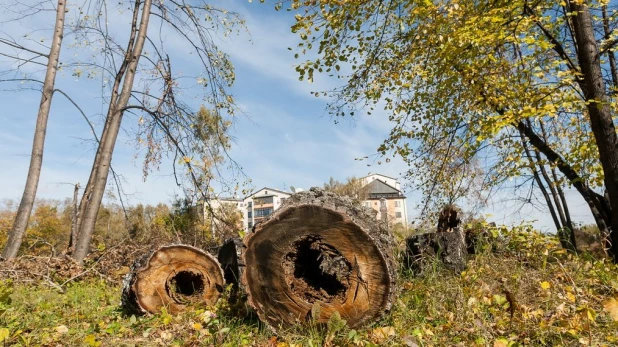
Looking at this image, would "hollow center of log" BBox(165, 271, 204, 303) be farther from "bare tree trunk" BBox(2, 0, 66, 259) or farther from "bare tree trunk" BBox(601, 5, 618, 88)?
"bare tree trunk" BBox(601, 5, 618, 88)

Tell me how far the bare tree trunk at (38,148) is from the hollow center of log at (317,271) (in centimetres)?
749

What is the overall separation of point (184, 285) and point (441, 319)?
3241 mm

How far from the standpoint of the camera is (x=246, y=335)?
3363 mm

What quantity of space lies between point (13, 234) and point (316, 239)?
26.2 feet

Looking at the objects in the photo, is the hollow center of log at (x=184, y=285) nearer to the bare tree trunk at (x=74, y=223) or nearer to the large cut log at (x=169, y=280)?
the large cut log at (x=169, y=280)

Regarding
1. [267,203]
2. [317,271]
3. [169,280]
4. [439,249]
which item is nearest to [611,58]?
[439,249]

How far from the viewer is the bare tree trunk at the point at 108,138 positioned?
8.62 metres

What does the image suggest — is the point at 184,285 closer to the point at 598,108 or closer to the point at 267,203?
the point at 598,108

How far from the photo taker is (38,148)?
882cm

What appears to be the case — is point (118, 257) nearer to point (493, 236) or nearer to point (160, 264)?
point (160, 264)

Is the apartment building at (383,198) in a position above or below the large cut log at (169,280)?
above

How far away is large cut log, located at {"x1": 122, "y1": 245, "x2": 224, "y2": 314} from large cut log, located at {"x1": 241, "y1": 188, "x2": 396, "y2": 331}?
1632 mm

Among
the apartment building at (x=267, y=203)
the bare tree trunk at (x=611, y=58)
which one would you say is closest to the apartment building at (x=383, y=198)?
the apartment building at (x=267, y=203)

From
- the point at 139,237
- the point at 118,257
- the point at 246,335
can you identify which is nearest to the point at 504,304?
the point at 246,335
